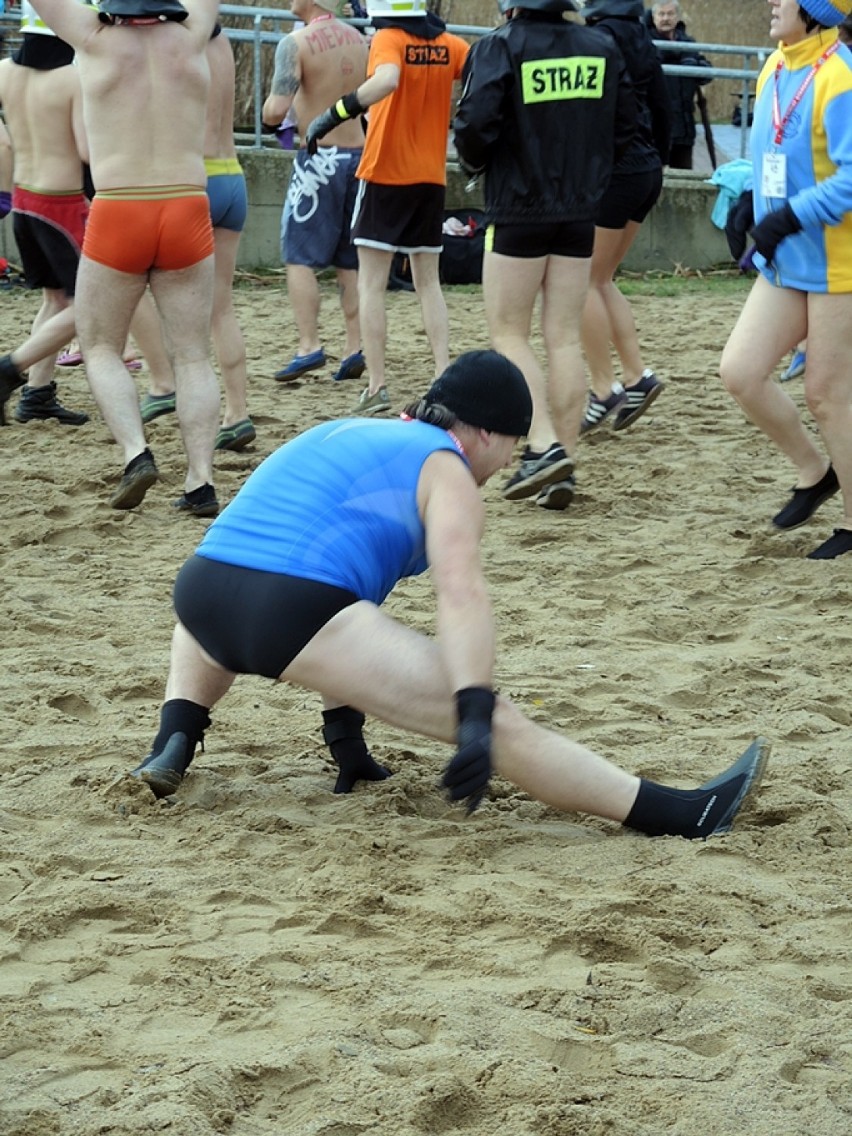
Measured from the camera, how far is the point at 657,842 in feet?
11.5

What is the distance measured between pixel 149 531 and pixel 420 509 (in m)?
2.89

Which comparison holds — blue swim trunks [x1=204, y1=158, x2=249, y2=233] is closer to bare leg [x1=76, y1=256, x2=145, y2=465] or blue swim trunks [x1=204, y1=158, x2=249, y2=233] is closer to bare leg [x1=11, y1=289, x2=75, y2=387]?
bare leg [x1=11, y1=289, x2=75, y2=387]

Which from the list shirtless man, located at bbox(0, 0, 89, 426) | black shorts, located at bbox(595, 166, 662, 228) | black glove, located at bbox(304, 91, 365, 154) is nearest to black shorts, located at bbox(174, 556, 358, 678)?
shirtless man, located at bbox(0, 0, 89, 426)

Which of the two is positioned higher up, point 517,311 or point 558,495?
point 517,311

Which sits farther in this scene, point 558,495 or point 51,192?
point 51,192

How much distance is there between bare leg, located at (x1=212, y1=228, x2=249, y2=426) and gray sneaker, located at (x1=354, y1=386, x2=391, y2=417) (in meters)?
0.78

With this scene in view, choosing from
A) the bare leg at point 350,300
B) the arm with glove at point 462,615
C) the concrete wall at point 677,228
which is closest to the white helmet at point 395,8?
the bare leg at point 350,300

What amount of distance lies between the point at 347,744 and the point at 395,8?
496 centimetres

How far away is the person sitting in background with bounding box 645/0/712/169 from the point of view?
14.2 m

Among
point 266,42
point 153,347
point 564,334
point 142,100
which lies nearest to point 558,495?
point 564,334

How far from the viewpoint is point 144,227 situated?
6.01 meters

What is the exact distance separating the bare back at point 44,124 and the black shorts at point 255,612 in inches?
164

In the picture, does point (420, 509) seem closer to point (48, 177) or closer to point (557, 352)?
point (557, 352)

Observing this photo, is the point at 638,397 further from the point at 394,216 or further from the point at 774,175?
the point at 774,175
